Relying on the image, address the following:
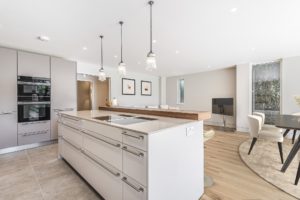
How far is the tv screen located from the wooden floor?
2.69 m

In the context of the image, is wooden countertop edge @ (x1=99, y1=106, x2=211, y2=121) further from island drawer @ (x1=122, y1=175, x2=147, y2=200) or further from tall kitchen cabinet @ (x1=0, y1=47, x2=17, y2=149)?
tall kitchen cabinet @ (x1=0, y1=47, x2=17, y2=149)

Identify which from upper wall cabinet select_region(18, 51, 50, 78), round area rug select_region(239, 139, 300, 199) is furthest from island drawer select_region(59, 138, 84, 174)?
round area rug select_region(239, 139, 300, 199)

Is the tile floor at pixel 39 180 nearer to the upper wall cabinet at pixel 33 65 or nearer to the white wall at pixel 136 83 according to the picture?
the upper wall cabinet at pixel 33 65

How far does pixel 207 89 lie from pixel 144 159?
20.5ft

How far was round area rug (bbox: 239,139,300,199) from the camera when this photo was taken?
7.09ft

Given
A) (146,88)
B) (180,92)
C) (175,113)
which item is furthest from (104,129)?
(180,92)

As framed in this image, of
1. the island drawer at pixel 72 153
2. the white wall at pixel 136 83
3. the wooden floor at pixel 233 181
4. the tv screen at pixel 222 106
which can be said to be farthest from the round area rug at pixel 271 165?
the white wall at pixel 136 83

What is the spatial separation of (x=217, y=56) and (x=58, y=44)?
13.9ft

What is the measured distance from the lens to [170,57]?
15.3 feet

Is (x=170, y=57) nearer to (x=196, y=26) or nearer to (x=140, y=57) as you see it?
(x=140, y=57)

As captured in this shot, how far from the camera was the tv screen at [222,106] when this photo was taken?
5836mm

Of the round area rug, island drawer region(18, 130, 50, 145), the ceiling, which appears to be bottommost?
the round area rug

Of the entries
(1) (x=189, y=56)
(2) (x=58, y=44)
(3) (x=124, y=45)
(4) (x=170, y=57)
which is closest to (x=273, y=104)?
(1) (x=189, y=56)

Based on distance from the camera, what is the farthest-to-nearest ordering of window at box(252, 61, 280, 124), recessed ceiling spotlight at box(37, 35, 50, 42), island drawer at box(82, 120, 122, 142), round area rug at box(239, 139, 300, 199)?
window at box(252, 61, 280, 124), recessed ceiling spotlight at box(37, 35, 50, 42), round area rug at box(239, 139, 300, 199), island drawer at box(82, 120, 122, 142)
